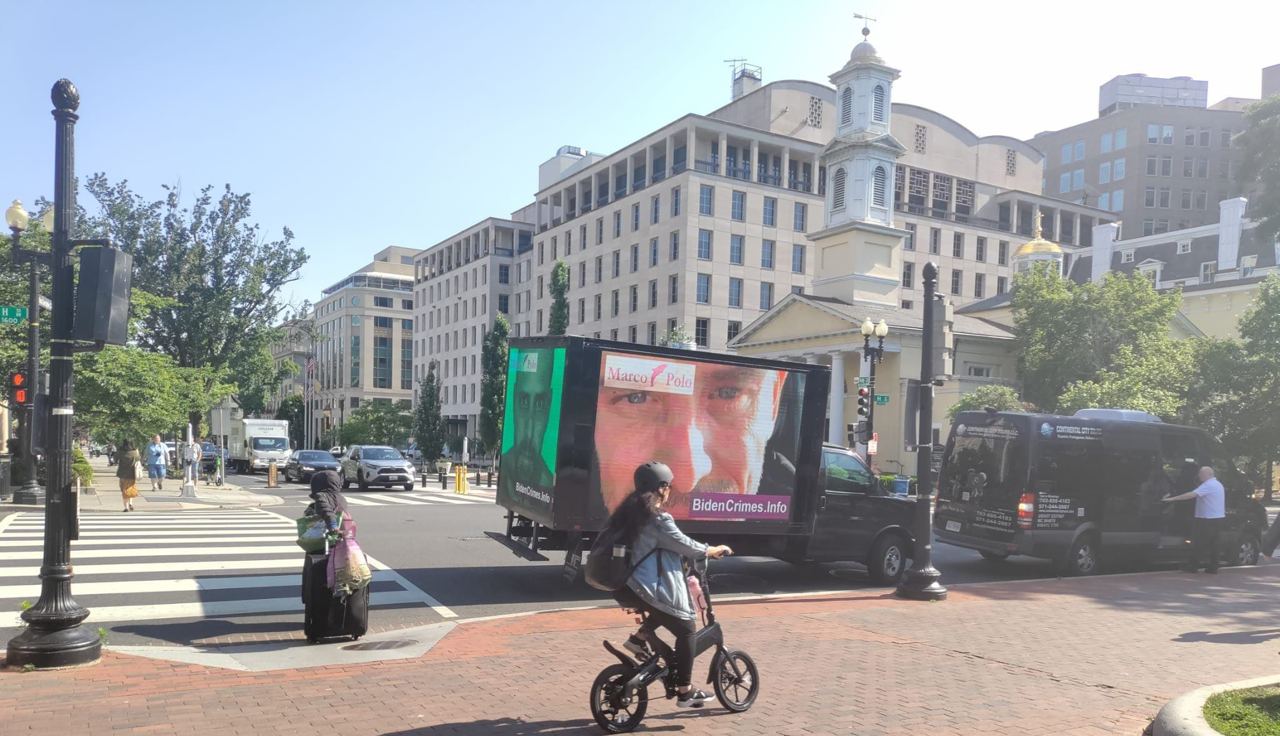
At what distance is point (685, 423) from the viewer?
1103cm

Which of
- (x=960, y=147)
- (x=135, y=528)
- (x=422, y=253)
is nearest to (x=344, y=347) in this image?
(x=422, y=253)

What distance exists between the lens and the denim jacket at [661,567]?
209 inches

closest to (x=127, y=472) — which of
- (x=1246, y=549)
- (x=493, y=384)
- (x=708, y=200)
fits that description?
(x=1246, y=549)

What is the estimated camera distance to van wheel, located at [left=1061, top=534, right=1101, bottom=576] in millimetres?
13703

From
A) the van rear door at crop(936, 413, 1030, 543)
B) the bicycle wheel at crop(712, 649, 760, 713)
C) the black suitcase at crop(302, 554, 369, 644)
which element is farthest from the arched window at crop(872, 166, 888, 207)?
the bicycle wheel at crop(712, 649, 760, 713)

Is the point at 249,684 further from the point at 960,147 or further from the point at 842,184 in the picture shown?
the point at 960,147

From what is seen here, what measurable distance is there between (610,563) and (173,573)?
8.47 metres

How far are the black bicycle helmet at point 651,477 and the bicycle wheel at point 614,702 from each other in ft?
3.62

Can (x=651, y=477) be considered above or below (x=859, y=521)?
above

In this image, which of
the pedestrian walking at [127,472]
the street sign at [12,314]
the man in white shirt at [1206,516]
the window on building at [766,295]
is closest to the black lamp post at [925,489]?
the man in white shirt at [1206,516]

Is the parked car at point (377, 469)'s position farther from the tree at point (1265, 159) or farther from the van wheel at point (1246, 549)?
the tree at point (1265, 159)

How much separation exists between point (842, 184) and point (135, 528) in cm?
3995

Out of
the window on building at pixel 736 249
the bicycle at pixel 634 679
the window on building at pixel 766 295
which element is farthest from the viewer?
the window on building at pixel 766 295

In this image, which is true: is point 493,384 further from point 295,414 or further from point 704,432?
point 295,414
